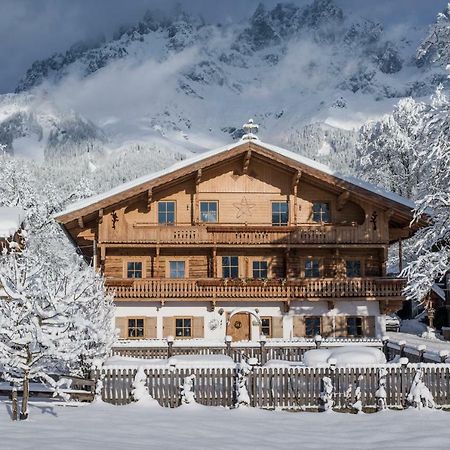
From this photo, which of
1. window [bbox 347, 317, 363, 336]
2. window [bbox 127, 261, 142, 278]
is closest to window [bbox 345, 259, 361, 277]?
window [bbox 347, 317, 363, 336]

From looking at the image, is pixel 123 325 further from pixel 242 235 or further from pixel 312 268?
pixel 312 268

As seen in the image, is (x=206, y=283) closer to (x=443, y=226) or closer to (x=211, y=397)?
(x=443, y=226)

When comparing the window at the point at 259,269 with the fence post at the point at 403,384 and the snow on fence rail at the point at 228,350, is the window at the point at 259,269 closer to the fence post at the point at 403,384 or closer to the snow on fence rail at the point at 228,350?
the snow on fence rail at the point at 228,350

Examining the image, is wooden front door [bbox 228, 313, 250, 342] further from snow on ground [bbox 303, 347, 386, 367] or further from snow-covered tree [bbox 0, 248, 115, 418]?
snow-covered tree [bbox 0, 248, 115, 418]

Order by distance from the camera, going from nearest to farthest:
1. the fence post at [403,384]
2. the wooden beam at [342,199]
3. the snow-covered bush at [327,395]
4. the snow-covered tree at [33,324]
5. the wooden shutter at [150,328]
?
1. the snow-covered tree at [33,324]
2. the snow-covered bush at [327,395]
3. the fence post at [403,384]
4. the wooden shutter at [150,328]
5. the wooden beam at [342,199]

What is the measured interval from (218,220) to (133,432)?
69.3 ft

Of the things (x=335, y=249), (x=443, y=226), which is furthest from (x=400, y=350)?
(x=335, y=249)

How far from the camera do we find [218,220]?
113ft

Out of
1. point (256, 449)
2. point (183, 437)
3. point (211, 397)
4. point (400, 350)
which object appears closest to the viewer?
point (256, 449)

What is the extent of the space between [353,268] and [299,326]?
13.5 ft

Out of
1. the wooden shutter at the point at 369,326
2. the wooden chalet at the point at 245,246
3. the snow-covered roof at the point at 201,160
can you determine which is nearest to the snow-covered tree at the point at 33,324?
the snow-covered roof at the point at 201,160

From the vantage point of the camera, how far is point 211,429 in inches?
579

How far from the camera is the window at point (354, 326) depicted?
111 ft

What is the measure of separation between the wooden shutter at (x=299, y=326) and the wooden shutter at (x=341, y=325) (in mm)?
1579
